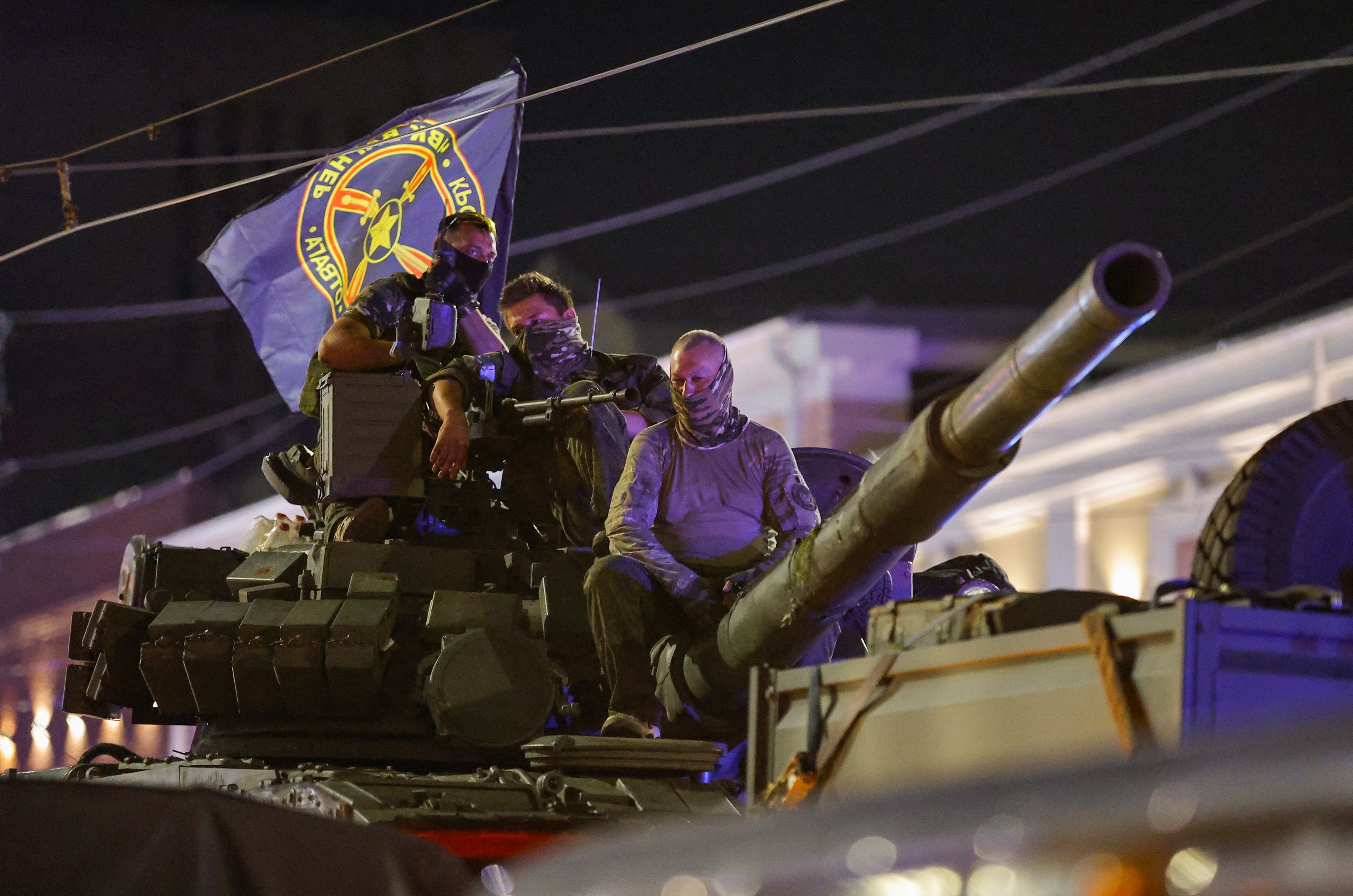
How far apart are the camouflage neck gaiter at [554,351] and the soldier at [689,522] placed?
1218mm

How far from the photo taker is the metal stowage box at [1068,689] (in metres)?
3.86

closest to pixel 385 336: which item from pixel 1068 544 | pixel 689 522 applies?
pixel 689 522

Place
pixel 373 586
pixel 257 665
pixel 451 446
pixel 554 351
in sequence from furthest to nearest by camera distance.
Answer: pixel 554 351 → pixel 451 446 → pixel 373 586 → pixel 257 665

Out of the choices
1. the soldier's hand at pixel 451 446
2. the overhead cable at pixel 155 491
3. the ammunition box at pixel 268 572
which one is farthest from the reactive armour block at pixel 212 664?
the overhead cable at pixel 155 491

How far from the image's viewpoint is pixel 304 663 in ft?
24.2

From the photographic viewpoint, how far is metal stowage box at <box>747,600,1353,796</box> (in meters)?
3.86

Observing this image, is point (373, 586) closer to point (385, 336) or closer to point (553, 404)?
point (553, 404)

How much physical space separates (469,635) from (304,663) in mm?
715

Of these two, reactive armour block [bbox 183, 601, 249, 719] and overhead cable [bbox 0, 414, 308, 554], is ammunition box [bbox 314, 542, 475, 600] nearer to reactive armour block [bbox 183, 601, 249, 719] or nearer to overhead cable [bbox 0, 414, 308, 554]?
reactive armour block [bbox 183, 601, 249, 719]

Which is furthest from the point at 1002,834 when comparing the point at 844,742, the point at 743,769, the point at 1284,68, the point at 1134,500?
the point at 1134,500

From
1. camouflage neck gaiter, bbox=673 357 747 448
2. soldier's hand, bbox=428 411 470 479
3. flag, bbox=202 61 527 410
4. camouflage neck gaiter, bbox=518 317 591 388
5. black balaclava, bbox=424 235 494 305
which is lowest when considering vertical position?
soldier's hand, bbox=428 411 470 479

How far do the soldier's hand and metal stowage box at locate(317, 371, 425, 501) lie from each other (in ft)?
0.72

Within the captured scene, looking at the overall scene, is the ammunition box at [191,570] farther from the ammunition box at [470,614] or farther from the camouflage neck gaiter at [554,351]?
the camouflage neck gaiter at [554,351]

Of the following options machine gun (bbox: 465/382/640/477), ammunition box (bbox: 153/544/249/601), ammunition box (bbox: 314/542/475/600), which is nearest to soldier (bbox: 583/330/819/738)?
machine gun (bbox: 465/382/640/477)
